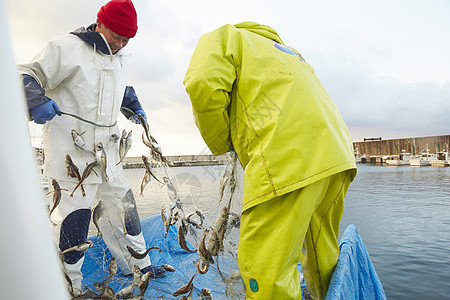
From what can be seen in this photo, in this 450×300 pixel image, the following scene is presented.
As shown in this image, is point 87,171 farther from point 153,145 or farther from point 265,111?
point 265,111

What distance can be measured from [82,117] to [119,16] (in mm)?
989

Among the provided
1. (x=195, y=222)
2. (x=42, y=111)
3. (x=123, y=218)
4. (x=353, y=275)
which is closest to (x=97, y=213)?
(x=123, y=218)

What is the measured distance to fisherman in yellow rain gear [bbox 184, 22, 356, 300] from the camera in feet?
4.91

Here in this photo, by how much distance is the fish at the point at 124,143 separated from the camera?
2865 millimetres

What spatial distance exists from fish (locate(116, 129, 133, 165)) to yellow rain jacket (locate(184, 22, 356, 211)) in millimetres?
1351

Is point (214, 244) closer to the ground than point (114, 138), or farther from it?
closer to the ground

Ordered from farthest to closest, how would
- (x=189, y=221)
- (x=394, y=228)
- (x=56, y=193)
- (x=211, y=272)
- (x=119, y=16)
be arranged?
(x=394, y=228)
(x=211, y=272)
(x=189, y=221)
(x=119, y=16)
(x=56, y=193)

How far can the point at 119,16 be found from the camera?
263cm

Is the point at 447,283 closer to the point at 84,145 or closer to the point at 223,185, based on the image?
the point at 223,185

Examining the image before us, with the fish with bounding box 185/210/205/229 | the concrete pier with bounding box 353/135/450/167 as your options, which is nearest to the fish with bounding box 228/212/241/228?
the fish with bounding box 185/210/205/229

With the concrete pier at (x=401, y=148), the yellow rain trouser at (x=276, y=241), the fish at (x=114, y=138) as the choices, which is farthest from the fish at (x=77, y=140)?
the concrete pier at (x=401, y=148)

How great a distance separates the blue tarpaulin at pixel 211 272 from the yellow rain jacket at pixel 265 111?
0.76 metres

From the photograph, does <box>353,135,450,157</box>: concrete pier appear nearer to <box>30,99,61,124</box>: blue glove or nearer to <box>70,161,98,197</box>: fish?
<box>70,161,98,197</box>: fish

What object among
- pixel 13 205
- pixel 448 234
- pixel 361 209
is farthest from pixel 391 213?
pixel 13 205
